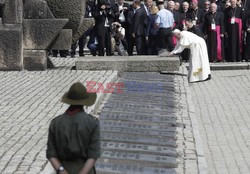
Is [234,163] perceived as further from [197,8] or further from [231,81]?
[197,8]

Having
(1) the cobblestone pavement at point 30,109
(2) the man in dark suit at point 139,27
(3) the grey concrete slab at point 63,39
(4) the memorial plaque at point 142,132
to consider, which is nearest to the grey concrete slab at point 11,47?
(1) the cobblestone pavement at point 30,109

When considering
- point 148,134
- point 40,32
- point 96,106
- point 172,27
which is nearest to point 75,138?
point 148,134

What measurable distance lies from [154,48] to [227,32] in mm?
1999

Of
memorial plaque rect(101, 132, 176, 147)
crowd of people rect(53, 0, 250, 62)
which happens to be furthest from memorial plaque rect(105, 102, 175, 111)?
crowd of people rect(53, 0, 250, 62)

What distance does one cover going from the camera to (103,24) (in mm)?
25109

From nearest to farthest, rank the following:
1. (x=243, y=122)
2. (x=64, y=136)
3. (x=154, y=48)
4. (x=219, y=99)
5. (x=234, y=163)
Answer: (x=64, y=136)
(x=234, y=163)
(x=243, y=122)
(x=219, y=99)
(x=154, y=48)

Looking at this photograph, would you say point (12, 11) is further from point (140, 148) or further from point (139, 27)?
point (140, 148)

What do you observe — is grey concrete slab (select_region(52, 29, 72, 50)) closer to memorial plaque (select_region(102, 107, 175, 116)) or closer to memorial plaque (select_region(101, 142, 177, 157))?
memorial plaque (select_region(102, 107, 175, 116))

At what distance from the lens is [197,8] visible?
84.1 ft

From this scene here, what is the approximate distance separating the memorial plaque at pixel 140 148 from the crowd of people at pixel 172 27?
13.1 metres

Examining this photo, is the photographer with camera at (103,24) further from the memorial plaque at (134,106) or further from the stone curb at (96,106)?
the memorial plaque at (134,106)

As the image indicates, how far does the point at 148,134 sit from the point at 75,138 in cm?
525

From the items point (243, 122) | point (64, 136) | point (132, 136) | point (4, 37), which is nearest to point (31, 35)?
point (4, 37)

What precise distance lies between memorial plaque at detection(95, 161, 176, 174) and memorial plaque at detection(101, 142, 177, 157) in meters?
0.74
